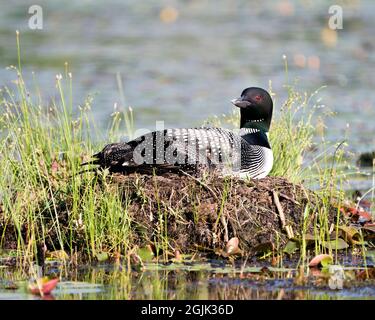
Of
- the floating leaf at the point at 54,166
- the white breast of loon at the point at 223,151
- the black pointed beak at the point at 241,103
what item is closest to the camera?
the white breast of loon at the point at 223,151

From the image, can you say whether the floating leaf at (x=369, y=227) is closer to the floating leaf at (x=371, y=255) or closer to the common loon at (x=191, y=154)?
the floating leaf at (x=371, y=255)

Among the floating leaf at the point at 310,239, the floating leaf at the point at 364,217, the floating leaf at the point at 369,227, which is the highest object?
the floating leaf at the point at 364,217

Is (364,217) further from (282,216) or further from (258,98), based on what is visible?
(258,98)

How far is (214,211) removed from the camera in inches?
260

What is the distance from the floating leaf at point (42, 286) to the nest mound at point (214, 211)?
3.56 ft

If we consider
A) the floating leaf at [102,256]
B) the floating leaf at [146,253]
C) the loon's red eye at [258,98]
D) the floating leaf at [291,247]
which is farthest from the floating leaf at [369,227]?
the floating leaf at [102,256]

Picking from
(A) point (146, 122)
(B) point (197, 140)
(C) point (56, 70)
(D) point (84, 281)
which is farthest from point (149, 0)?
(D) point (84, 281)

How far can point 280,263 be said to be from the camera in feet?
20.8

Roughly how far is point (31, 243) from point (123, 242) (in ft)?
2.02

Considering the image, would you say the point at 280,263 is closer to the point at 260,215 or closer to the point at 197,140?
the point at 260,215

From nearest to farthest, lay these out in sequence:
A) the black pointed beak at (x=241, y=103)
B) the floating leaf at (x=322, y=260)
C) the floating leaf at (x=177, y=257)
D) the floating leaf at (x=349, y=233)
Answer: the floating leaf at (x=322, y=260)
the floating leaf at (x=177, y=257)
the floating leaf at (x=349, y=233)
the black pointed beak at (x=241, y=103)

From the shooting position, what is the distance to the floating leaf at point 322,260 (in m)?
6.19

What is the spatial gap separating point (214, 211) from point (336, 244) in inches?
34.1

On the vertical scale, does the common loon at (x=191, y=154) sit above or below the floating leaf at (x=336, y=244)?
above
